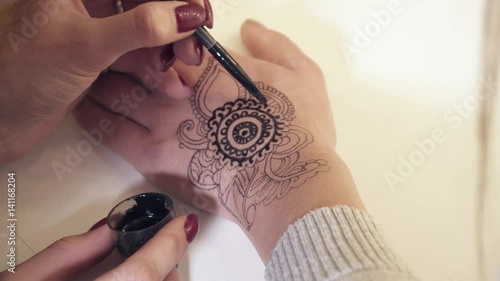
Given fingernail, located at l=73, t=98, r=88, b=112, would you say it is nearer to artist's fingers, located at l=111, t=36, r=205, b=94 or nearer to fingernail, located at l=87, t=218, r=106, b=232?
artist's fingers, located at l=111, t=36, r=205, b=94

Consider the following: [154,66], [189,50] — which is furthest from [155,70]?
[189,50]

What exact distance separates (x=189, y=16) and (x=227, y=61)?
12 cm

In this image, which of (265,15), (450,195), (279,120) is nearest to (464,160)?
(450,195)

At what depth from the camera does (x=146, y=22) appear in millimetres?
631

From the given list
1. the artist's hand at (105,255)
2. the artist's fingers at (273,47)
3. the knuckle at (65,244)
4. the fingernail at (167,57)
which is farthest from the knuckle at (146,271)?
the artist's fingers at (273,47)

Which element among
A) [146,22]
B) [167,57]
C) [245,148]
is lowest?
[245,148]

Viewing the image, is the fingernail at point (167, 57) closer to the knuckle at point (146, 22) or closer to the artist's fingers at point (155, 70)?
the artist's fingers at point (155, 70)

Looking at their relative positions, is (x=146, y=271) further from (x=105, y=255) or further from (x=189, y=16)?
(x=189, y=16)

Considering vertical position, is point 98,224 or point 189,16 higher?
point 189,16

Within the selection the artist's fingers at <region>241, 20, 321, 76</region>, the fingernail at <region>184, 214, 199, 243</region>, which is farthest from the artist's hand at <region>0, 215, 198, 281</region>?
the artist's fingers at <region>241, 20, 321, 76</region>

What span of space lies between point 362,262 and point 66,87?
0.52 m

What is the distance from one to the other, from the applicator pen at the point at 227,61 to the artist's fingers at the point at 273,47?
146 millimetres

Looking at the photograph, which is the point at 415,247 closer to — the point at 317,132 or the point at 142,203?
the point at 317,132

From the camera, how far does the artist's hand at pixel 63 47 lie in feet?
2.15
